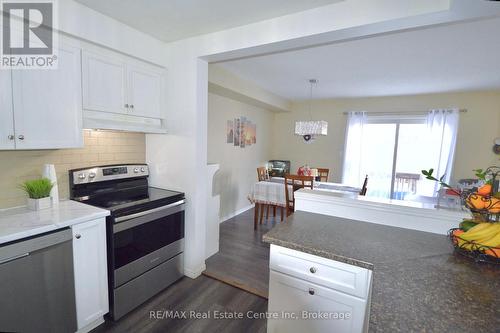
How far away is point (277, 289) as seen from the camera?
141 cm

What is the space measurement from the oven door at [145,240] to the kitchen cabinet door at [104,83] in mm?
927

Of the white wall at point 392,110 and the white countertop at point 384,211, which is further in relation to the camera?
the white wall at point 392,110

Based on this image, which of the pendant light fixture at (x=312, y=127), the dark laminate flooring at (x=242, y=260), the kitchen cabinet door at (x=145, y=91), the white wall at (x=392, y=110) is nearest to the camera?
the kitchen cabinet door at (x=145, y=91)

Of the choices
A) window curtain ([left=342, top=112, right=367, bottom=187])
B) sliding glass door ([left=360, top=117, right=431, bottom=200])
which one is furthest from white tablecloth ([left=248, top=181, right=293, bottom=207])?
sliding glass door ([left=360, top=117, right=431, bottom=200])

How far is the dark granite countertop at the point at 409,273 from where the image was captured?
0.73 m

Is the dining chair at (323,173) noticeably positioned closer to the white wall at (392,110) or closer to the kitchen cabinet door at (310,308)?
the white wall at (392,110)

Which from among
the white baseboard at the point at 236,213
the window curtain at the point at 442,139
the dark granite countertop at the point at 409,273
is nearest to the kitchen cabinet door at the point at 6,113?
the dark granite countertop at the point at 409,273

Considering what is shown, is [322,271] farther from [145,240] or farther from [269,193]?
[269,193]

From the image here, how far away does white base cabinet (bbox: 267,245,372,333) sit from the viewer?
118cm

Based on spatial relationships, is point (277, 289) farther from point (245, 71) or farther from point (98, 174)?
point (245, 71)

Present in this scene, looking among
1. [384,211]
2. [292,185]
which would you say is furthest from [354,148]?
[384,211]

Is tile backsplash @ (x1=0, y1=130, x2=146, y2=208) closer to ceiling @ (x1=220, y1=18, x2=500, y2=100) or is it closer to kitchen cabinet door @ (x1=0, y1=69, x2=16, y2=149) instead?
kitchen cabinet door @ (x1=0, y1=69, x2=16, y2=149)

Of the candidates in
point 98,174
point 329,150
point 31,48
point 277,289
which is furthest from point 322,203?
point 329,150

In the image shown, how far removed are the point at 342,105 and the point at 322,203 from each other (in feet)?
13.2
